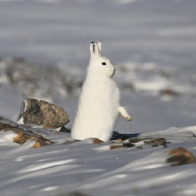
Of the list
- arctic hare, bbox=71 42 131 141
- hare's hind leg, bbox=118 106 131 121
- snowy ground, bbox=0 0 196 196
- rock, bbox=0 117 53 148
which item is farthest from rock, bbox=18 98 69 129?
hare's hind leg, bbox=118 106 131 121

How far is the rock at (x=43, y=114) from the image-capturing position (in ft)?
39.6

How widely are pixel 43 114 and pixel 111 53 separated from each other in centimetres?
929

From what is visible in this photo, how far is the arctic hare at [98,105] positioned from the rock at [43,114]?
2.65m

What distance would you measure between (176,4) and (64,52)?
9.92m

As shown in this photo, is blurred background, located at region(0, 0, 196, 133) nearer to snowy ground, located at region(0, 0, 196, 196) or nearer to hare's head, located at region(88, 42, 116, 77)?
snowy ground, located at region(0, 0, 196, 196)

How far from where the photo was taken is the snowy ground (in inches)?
241


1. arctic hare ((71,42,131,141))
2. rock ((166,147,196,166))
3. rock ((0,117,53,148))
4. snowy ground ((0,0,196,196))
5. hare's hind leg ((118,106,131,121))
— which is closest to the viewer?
snowy ground ((0,0,196,196))

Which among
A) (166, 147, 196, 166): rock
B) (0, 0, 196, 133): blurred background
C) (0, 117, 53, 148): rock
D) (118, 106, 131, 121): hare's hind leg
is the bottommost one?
(166, 147, 196, 166): rock

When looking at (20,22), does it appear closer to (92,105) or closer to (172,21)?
(172,21)

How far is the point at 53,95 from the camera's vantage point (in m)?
16.5

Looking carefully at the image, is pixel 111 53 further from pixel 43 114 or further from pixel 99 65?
pixel 99 65

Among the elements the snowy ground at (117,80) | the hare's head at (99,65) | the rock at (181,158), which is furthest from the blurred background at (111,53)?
the rock at (181,158)

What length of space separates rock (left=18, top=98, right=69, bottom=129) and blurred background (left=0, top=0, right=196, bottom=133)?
1.06 meters

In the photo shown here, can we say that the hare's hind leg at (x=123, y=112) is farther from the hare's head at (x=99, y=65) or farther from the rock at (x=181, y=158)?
the rock at (x=181, y=158)
